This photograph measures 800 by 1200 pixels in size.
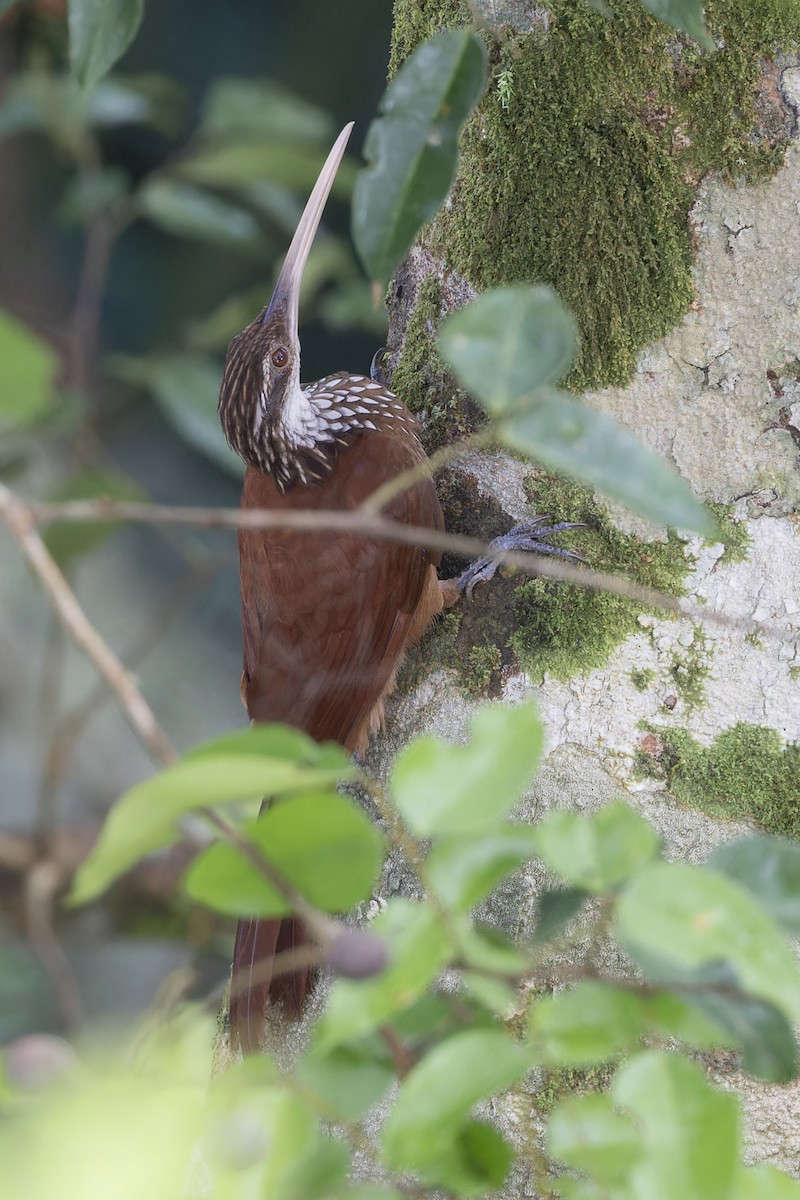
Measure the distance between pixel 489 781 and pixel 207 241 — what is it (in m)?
3.38

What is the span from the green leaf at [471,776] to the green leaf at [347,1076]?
0.17 meters

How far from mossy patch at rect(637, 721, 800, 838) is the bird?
0.34m

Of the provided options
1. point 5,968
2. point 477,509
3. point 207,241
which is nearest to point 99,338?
point 207,241

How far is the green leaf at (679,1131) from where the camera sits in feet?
1.81

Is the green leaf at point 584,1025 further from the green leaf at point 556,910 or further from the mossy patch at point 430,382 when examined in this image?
the mossy patch at point 430,382

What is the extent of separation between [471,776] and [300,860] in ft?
0.38

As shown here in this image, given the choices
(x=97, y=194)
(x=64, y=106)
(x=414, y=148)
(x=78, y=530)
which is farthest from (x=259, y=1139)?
(x=64, y=106)

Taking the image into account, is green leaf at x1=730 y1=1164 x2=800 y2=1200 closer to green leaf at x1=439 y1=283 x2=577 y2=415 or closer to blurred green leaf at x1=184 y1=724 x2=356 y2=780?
blurred green leaf at x1=184 y1=724 x2=356 y2=780

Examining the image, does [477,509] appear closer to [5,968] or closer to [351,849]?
[5,968]

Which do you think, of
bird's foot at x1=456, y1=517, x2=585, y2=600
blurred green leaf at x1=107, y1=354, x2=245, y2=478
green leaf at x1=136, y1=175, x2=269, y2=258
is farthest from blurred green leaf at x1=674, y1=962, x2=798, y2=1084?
green leaf at x1=136, y1=175, x2=269, y2=258

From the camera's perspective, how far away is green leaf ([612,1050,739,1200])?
551mm

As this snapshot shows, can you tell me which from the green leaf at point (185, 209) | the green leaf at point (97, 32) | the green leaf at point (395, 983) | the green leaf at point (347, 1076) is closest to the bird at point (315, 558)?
the green leaf at point (185, 209)

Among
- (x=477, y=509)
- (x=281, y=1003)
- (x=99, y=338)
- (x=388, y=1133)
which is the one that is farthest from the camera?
(x=99, y=338)

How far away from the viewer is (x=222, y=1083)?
0.64 m
